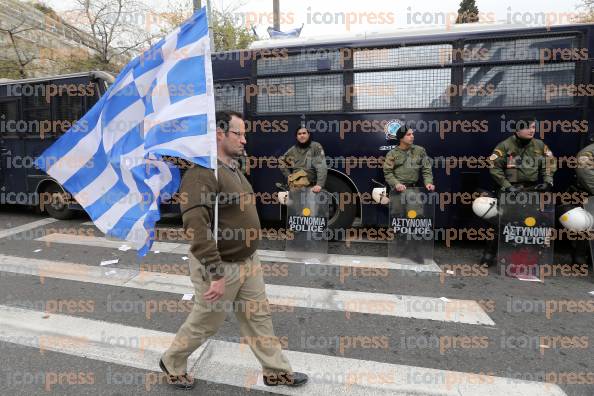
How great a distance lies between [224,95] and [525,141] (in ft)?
14.7

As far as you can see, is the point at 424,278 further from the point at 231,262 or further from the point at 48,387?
the point at 48,387

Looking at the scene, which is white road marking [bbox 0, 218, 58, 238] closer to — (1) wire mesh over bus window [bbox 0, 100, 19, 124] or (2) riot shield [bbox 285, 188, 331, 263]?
(1) wire mesh over bus window [bbox 0, 100, 19, 124]

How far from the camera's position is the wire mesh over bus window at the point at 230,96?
6340mm

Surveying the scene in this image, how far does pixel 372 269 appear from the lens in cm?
506

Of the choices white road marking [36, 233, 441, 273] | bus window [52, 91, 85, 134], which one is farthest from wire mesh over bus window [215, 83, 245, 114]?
bus window [52, 91, 85, 134]

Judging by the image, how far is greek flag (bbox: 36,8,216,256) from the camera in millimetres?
2477

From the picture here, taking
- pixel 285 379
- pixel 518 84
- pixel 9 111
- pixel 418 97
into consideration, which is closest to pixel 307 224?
pixel 418 97

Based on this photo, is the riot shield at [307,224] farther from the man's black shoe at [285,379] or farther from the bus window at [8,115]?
the bus window at [8,115]

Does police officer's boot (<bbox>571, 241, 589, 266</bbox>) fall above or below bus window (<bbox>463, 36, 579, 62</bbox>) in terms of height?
below

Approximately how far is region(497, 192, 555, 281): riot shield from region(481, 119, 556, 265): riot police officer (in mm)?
184

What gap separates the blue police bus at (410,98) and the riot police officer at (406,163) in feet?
1.28

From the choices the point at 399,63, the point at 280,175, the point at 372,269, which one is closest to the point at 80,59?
the point at 280,175

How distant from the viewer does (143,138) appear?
2.66 m

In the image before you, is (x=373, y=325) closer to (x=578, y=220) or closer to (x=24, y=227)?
(x=578, y=220)
